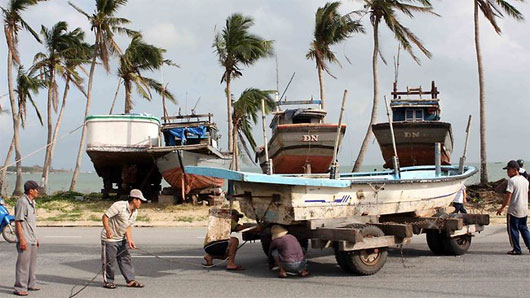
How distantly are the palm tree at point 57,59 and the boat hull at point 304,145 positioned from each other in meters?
14.5

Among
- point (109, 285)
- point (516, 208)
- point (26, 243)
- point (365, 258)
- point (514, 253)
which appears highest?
point (516, 208)

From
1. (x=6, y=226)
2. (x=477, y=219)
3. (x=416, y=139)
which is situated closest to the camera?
(x=477, y=219)

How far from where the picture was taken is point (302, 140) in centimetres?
1964

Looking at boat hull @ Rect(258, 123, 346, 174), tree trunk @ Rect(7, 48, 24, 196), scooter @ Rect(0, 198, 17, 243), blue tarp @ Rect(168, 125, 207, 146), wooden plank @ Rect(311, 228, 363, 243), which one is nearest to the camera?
wooden plank @ Rect(311, 228, 363, 243)

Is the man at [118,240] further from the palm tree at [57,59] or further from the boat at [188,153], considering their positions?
the palm tree at [57,59]

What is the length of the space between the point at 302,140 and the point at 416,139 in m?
3.95

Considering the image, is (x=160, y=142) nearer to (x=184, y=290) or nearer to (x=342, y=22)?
(x=342, y=22)

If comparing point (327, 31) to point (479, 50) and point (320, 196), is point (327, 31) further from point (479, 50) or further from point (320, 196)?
point (320, 196)

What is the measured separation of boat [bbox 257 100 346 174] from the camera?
19500mm

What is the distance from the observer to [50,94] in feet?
101

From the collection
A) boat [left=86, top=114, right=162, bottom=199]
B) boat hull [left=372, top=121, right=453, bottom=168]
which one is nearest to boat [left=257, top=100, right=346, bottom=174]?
boat hull [left=372, top=121, right=453, bottom=168]

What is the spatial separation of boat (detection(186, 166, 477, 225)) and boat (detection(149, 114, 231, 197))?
11.7m

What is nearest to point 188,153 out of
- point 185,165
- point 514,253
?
point 185,165

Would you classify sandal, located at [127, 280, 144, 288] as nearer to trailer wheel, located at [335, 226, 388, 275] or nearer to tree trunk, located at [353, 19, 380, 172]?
trailer wheel, located at [335, 226, 388, 275]
